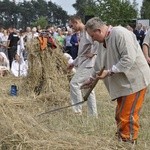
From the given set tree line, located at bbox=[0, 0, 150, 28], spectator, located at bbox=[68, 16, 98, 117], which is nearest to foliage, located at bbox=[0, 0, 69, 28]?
tree line, located at bbox=[0, 0, 150, 28]

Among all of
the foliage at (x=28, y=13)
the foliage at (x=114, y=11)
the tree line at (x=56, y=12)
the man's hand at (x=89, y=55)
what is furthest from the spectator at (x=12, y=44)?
the foliage at (x=28, y=13)

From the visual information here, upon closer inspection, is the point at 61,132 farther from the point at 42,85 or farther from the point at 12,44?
the point at 12,44

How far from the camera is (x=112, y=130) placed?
598 centimetres

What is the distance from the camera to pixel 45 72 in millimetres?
9930

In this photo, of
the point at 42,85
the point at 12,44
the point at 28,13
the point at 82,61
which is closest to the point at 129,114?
the point at 82,61

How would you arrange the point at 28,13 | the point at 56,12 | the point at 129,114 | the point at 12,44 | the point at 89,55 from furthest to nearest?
the point at 56,12 < the point at 28,13 < the point at 12,44 < the point at 89,55 < the point at 129,114

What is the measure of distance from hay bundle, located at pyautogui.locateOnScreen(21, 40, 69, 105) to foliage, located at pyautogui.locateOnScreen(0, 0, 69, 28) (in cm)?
3693

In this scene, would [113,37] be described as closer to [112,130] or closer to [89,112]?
[112,130]

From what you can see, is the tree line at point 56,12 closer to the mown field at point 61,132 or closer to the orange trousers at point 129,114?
the mown field at point 61,132

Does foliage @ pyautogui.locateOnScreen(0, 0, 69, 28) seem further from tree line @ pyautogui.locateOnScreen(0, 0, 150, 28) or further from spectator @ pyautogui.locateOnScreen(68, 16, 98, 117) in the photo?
spectator @ pyautogui.locateOnScreen(68, 16, 98, 117)

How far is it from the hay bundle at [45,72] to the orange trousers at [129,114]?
15.1 feet

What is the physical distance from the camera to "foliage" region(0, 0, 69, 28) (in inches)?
2083

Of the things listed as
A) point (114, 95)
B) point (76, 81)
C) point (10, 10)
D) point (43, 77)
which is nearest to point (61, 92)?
point (43, 77)

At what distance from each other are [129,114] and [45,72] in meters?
5.13
